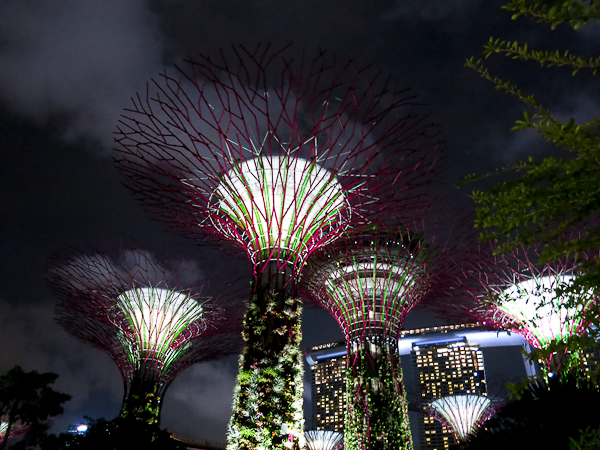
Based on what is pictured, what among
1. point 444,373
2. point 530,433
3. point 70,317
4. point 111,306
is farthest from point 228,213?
point 444,373

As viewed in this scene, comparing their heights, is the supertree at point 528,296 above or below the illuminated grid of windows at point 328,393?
below

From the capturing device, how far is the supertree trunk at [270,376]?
34.2ft

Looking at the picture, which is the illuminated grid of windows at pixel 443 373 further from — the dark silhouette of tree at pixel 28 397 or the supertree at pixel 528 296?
the supertree at pixel 528 296

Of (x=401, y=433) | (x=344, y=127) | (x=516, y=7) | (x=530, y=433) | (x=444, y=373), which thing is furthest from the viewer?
(x=444, y=373)

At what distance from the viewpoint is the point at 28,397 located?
29719 millimetres

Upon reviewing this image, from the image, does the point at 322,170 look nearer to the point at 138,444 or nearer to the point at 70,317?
the point at 138,444

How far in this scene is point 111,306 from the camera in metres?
22.1

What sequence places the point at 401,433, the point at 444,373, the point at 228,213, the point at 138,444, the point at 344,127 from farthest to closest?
the point at 444,373 < the point at 401,433 < the point at 228,213 < the point at 344,127 < the point at 138,444

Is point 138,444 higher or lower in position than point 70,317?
lower

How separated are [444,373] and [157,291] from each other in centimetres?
10755

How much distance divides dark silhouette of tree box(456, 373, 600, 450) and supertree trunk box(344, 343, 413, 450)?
1123 centimetres

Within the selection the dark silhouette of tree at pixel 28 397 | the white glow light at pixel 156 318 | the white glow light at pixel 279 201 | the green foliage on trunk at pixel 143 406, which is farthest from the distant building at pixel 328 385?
the white glow light at pixel 279 201

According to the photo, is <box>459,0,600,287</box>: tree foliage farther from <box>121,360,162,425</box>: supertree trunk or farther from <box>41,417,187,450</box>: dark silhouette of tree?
<box>121,360,162,425</box>: supertree trunk

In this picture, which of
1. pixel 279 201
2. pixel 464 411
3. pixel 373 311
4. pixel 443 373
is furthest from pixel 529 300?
pixel 443 373
